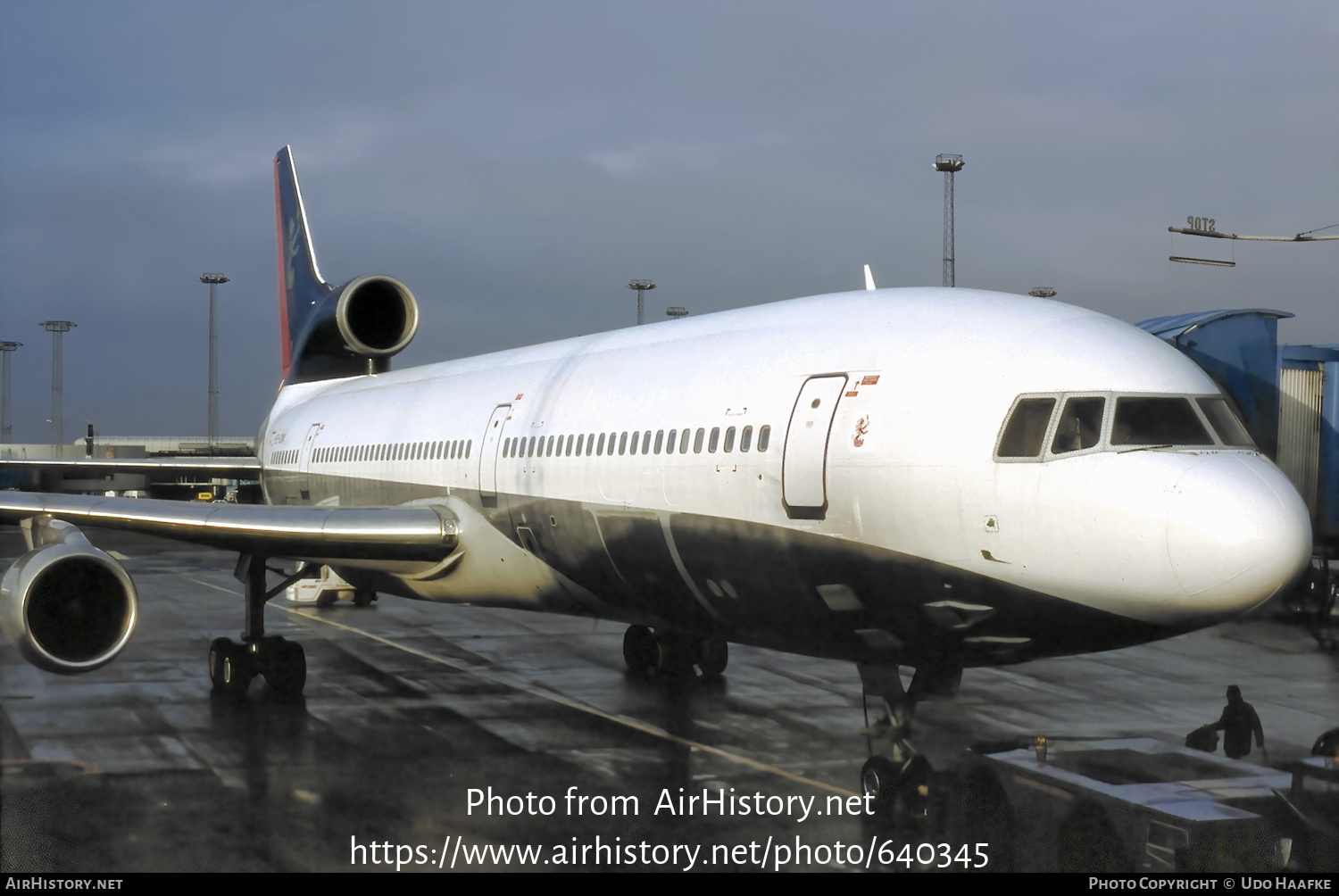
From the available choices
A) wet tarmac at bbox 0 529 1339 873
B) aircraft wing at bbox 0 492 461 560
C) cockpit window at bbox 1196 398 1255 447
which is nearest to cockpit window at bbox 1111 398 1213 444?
cockpit window at bbox 1196 398 1255 447

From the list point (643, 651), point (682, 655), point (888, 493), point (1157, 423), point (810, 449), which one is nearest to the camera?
point (1157, 423)

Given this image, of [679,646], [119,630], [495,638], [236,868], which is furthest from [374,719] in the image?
[495,638]

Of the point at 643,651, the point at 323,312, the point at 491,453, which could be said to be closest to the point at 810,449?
the point at 491,453

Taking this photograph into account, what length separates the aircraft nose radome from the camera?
7.28 metres

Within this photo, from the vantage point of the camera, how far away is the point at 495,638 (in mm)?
21297

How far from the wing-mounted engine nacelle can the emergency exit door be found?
6.55m

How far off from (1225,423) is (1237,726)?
6326 mm

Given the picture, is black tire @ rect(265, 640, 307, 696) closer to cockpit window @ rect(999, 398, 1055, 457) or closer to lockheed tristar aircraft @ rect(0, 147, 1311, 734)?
lockheed tristar aircraft @ rect(0, 147, 1311, 734)

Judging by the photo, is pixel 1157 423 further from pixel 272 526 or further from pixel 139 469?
pixel 139 469

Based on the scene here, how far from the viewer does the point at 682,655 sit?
55.0 feet

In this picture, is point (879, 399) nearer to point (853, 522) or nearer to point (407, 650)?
point (853, 522)

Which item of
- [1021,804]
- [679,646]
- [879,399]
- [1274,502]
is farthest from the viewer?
[679,646]

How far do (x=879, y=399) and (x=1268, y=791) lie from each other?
5064 mm

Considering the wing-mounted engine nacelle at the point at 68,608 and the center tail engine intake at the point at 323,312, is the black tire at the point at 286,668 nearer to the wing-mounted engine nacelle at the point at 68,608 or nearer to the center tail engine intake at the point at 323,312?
the wing-mounted engine nacelle at the point at 68,608
